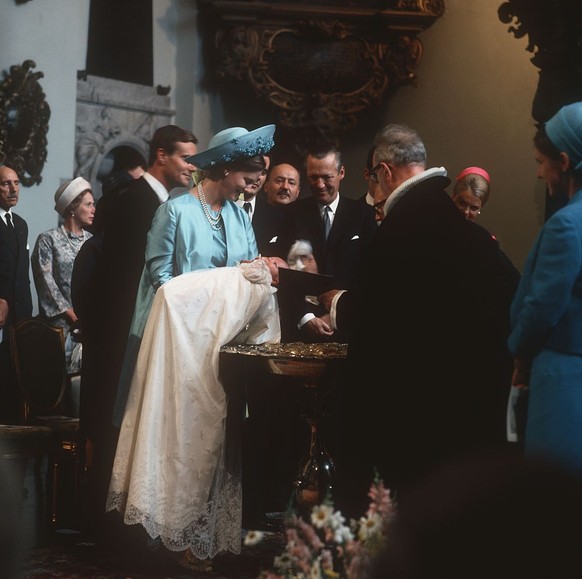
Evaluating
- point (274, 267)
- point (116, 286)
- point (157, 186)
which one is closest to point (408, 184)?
point (274, 267)

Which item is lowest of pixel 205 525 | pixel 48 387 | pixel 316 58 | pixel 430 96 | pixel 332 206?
pixel 205 525

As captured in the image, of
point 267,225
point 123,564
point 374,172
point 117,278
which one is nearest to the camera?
point 374,172

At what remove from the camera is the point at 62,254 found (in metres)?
6.73

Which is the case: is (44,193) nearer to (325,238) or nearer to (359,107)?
(359,107)

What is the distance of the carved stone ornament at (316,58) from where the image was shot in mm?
8500

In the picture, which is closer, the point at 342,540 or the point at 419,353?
the point at 342,540

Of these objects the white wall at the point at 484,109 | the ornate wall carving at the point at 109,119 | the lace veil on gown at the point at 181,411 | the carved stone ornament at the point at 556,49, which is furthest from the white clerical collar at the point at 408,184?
the ornate wall carving at the point at 109,119

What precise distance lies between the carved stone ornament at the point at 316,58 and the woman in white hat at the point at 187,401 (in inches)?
177

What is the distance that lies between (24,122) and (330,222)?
3.59m

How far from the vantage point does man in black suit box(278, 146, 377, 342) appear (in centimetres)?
519

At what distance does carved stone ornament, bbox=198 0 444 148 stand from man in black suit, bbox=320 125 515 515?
219 inches

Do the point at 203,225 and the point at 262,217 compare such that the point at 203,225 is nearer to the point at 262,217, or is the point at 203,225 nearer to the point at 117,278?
the point at 117,278

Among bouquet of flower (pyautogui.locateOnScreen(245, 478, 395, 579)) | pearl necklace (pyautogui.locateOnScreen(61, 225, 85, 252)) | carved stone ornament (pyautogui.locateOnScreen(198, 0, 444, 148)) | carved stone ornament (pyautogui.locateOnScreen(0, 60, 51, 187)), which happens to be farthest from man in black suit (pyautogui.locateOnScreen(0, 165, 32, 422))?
bouquet of flower (pyautogui.locateOnScreen(245, 478, 395, 579))

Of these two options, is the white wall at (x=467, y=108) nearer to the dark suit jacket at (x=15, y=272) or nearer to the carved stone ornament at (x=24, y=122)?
the carved stone ornament at (x=24, y=122)
